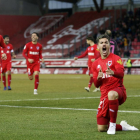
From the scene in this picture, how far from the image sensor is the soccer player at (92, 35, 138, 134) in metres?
7.38

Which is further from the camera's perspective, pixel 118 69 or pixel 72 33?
pixel 72 33

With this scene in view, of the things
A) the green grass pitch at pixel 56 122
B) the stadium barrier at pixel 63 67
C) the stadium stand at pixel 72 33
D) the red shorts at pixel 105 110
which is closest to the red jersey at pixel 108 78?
the red shorts at pixel 105 110

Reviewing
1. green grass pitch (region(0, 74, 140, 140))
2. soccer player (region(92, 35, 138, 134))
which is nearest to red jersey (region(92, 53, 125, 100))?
soccer player (region(92, 35, 138, 134))

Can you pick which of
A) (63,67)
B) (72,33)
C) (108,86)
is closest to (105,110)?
(108,86)

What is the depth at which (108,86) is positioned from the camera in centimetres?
774

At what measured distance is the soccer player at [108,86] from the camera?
738 centimetres

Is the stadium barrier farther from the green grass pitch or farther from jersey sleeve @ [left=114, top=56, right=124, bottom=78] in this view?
jersey sleeve @ [left=114, top=56, right=124, bottom=78]

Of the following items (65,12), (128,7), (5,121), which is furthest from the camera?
(65,12)

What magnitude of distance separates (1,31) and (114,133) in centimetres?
5358

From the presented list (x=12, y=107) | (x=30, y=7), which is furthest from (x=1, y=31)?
(x=12, y=107)

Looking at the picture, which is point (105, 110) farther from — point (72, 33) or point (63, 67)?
point (72, 33)

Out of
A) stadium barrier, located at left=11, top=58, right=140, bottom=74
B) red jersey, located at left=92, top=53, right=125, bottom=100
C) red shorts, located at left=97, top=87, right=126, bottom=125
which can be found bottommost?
stadium barrier, located at left=11, top=58, right=140, bottom=74

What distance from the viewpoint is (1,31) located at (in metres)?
59.7

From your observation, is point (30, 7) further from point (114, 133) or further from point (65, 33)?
point (114, 133)
